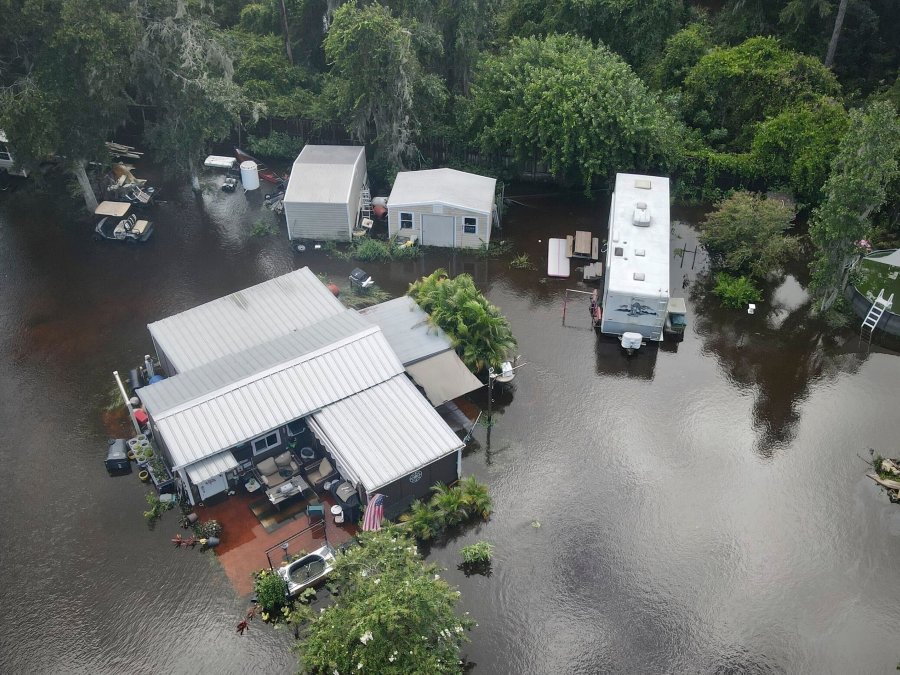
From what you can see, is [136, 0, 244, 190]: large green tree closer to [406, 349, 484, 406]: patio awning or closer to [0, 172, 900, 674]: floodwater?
[0, 172, 900, 674]: floodwater

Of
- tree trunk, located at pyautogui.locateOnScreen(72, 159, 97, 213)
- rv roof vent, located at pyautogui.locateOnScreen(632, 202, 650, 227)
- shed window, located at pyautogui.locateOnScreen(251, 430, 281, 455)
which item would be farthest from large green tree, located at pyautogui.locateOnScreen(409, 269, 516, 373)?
tree trunk, located at pyautogui.locateOnScreen(72, 159, 97, 213)

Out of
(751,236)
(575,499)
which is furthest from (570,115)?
(575,499)

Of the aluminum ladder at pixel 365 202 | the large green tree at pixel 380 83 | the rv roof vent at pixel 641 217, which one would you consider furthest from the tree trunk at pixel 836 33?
the aluminum ladder at pixel 365 202

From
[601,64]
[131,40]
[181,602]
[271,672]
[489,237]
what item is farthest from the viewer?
[601,64]

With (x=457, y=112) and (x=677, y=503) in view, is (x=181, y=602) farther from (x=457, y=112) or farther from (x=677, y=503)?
(x=457, y=112)

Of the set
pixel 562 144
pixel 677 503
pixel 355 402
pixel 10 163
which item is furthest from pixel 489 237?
pixel 10 163
